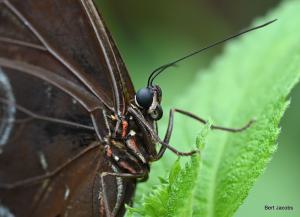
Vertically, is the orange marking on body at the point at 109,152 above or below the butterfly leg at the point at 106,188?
above

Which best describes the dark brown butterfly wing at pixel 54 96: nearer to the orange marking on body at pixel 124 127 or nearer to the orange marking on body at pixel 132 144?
the orange marking on body at pixel 124 127

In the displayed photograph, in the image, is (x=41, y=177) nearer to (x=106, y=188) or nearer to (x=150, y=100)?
(x=106, y=188)

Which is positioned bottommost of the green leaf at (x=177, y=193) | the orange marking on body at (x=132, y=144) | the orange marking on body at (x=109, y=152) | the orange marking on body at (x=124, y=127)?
the green leaf at (x=177, y=193)

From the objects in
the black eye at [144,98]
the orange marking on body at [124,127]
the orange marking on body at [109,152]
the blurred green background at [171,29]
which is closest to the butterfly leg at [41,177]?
the orange marking on body at [109,152]

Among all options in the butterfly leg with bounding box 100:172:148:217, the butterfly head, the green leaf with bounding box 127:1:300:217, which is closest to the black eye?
the butterfly head

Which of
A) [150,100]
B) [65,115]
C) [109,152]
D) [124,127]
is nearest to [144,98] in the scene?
[150,100]

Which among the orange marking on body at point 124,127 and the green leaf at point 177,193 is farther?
the orange marking on body at point 124,127

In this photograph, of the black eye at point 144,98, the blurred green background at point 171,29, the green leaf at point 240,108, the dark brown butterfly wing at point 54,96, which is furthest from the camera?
the blurred green background at point 171,29
